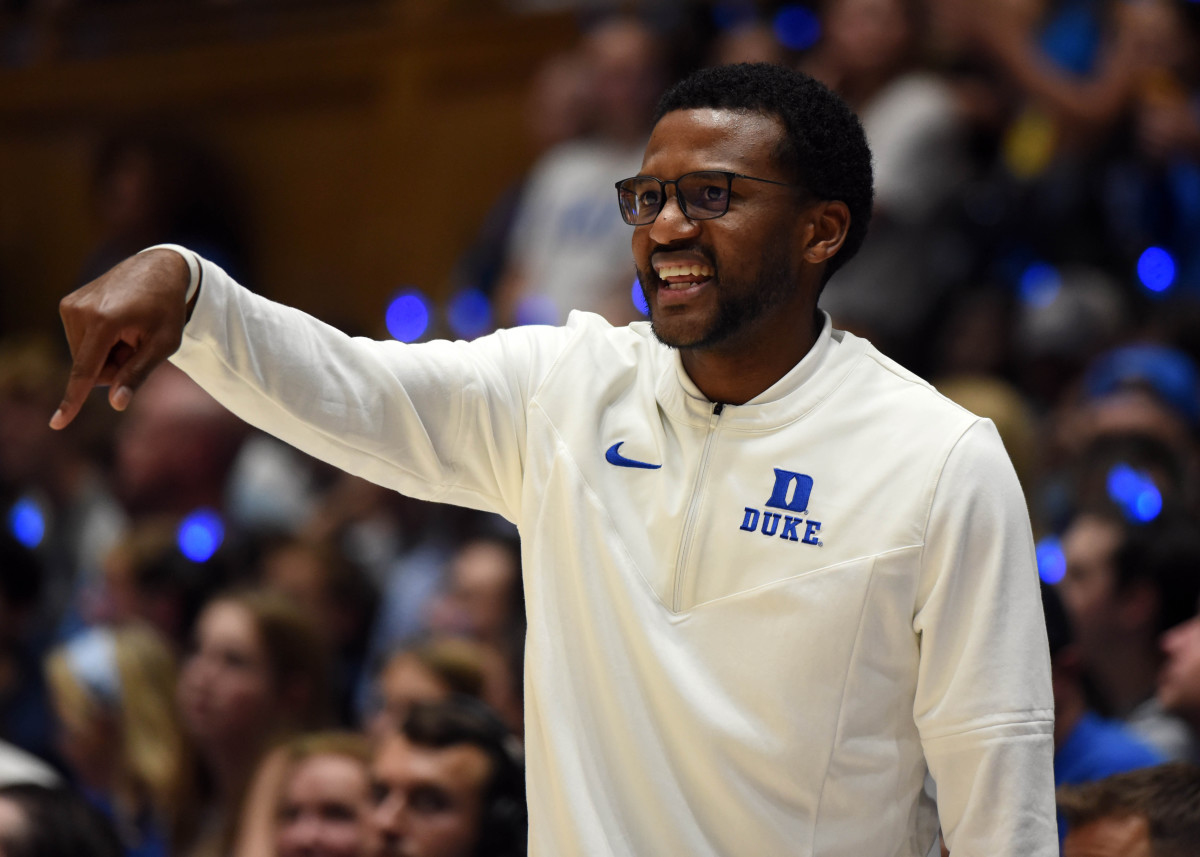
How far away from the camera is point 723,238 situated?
185 cm

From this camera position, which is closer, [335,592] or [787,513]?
[787,513]

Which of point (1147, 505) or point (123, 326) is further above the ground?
point (123, 326)

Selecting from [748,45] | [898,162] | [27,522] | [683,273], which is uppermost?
[748,45]

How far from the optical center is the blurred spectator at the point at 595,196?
5004 mm

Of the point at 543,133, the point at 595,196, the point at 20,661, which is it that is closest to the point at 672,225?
the point at 20,661

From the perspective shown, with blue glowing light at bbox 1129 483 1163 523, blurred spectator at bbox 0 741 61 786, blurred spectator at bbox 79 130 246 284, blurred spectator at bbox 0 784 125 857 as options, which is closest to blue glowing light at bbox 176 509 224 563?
blurred spectator at bbox 0 741 61 786

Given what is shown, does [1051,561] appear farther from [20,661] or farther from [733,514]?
[20,661]

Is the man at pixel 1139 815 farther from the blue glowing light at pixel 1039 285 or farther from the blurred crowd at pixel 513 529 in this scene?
the blue glowing light at pixel 1039 285

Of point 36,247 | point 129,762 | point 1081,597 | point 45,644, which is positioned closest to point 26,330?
point 36,247

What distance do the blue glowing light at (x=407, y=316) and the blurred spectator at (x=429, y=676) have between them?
254cm

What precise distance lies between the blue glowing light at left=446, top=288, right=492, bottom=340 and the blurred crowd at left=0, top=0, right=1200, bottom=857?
0.03 m

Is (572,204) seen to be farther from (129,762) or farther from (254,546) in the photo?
(129,762)

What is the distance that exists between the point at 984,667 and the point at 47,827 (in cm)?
178

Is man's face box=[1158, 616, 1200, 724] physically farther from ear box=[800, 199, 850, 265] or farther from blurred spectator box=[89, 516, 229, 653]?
blurred spectator box=[89, 516, 229, 653]
